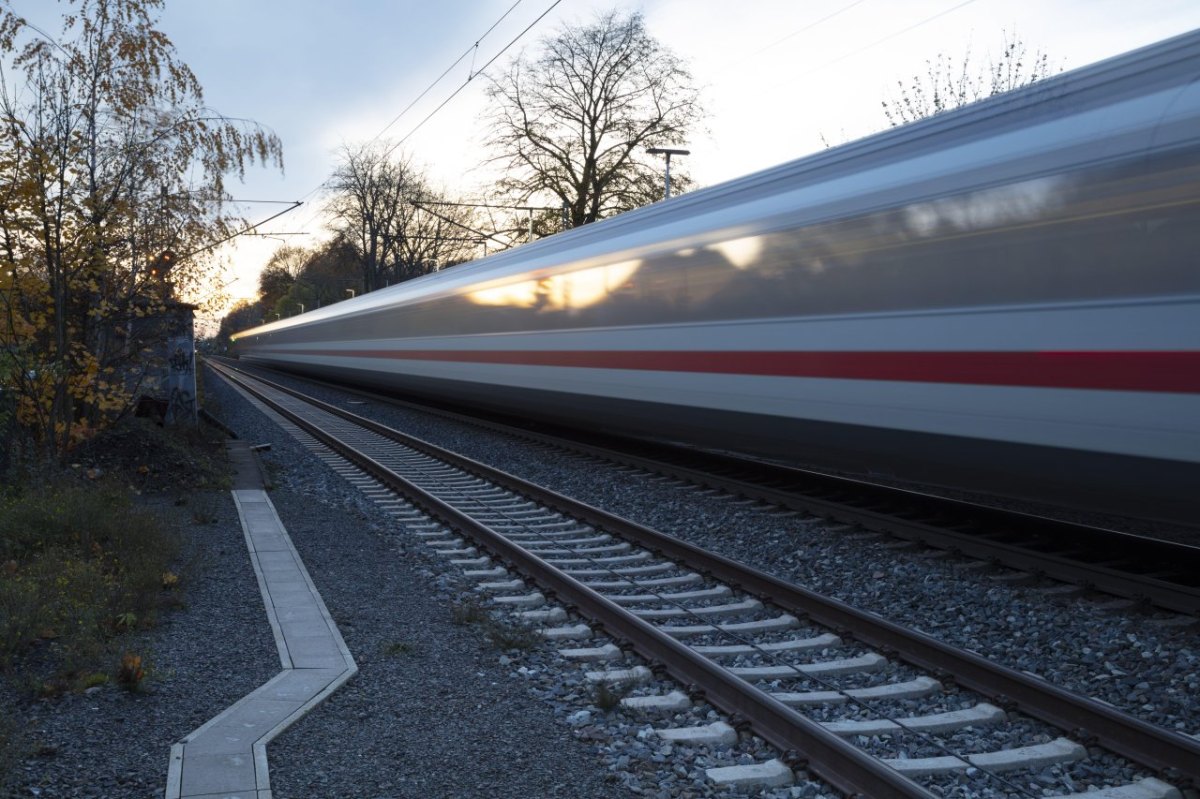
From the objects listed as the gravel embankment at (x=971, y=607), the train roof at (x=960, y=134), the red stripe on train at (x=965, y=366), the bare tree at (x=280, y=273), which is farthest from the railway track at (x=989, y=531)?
the bare tree at (x=280, y=273)

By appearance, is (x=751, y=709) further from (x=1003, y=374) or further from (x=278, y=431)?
(x=278, y=431)

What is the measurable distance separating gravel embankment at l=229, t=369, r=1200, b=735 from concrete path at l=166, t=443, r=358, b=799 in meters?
3.16

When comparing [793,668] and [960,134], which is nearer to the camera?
[793,668]

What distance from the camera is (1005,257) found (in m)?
6.39

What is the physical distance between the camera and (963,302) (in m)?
6.73

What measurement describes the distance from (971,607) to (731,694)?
2181 mm

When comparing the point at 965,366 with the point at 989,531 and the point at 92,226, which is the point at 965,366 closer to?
the point at 989,531

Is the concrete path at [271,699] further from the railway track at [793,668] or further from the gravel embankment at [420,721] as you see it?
the railway track at [793,668]

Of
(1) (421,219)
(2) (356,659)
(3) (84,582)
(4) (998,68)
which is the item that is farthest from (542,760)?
(1) (421,219)

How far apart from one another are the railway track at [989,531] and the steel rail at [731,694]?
262 cm

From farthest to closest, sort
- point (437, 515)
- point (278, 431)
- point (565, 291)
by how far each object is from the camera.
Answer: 1. point (278, 431)
2. point (565, 291)
3. point (437, 515)

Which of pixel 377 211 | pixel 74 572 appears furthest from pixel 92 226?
pixel 377 211

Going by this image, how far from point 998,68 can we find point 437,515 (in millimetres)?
16090

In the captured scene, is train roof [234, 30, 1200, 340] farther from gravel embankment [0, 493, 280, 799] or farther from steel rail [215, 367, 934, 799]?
gravel embankment [0, 493, 280, 799]
